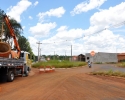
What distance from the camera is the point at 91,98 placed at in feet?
36.7

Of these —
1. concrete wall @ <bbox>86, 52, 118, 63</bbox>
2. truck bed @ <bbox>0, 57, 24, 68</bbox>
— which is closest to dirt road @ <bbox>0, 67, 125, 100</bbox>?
truck bed @ <bbox>0, 57, 24, 68</bbox>

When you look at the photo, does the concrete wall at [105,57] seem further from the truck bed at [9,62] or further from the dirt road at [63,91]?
the dirt road at [63,91]

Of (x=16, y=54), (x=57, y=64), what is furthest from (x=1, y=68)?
(x=57, y=64)

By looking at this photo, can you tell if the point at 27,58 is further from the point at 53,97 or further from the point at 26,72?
the point at 53,97

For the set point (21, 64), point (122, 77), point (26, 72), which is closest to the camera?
point (122, 77)

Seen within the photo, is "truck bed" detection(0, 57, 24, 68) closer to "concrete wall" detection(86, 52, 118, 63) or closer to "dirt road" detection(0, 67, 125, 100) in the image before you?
"dirt road" detection(0, 67, 125, 100)

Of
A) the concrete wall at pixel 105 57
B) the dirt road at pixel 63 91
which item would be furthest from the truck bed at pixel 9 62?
the concrete wall at pixel 105 57

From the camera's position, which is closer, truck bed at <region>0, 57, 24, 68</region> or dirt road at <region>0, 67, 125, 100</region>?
dirt road at <region>0, 67, 125, 100</region>

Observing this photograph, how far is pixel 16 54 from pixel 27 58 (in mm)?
1793

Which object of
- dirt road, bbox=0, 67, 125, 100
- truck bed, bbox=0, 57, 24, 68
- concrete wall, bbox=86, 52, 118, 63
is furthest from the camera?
concrete wall, bbox=86, 52, 118, 63

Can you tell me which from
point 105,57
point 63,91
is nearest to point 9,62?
point 63,91

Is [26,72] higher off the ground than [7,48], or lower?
lower

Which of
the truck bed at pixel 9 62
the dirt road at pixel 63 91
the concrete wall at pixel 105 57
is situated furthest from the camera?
the concrete wall at pixel 105 57

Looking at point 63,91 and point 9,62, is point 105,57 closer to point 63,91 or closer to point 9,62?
→ point 9,62
